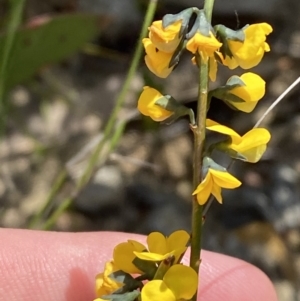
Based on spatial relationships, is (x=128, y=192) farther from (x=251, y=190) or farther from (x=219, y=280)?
(x=219, y=280)

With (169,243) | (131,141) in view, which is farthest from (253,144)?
(131,141)

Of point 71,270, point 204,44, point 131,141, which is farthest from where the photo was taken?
point 131,141

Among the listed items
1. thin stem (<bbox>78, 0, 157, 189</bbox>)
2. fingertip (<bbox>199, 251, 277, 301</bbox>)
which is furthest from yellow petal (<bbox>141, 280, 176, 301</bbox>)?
fingertip (<bbox>199, 251, 277, 301</bbox>)

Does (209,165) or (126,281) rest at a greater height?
(209,165)

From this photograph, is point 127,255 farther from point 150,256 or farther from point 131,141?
point 131,141

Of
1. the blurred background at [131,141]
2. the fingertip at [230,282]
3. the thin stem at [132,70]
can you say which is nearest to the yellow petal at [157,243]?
the thin stem at [132,70]

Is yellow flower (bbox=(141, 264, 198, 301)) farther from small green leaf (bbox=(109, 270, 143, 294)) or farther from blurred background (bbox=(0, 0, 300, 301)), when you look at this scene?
blurred background (bbox=(0, 0, 300, 301))
